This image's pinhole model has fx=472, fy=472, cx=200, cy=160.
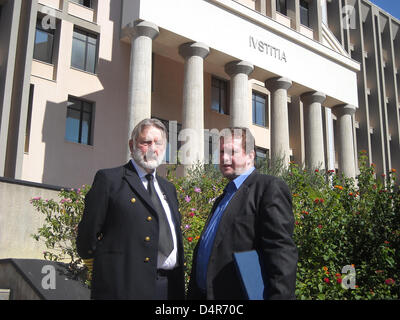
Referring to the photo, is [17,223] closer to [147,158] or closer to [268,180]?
[147,158]

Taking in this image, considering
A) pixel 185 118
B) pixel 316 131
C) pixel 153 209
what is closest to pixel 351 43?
pixel 316 131

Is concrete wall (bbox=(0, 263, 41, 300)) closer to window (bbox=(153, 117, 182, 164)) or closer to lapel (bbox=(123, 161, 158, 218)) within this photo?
lapel (bbox=(123, 161, 158, 218))

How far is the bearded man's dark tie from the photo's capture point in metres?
3.29

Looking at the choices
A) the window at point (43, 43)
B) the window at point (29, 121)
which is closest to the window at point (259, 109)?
the window at point (43, 43)

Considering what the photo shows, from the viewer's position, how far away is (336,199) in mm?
7492

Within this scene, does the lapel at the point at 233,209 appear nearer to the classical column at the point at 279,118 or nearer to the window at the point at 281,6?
the classical column at the point at 279,118

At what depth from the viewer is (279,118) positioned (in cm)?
2412

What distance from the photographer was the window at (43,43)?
20.0m

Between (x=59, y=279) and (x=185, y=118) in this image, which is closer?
(x=59, y=279)

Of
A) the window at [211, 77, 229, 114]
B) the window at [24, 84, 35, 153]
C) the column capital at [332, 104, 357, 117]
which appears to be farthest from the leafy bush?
the column capital at [332, 104, 357, 117]

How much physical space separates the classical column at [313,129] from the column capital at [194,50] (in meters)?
8.27

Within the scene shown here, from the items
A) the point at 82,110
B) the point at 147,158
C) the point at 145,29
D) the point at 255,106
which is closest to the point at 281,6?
the point at 255,106
